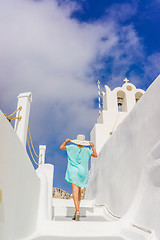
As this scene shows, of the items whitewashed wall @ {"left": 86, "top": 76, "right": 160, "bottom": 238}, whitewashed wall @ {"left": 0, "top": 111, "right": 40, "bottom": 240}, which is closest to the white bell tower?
whitewashed wall @ {"left": 86, "top": 76, "right": 160, "bottom": 238}

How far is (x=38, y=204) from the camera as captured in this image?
3.11 m

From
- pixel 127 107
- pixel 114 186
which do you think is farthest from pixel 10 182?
pixel 127 107

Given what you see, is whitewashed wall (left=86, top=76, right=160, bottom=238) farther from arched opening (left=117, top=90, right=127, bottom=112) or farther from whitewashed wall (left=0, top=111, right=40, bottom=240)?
arched opening (left=117, top=90, right=127, bottom=112)

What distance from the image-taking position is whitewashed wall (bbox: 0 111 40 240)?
1.53 m

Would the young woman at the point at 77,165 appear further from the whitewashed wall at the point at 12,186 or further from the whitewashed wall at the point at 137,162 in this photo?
the whitewashed wall at the point at 12,186

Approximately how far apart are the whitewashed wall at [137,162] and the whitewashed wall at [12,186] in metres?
1.33

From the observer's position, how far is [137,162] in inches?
132

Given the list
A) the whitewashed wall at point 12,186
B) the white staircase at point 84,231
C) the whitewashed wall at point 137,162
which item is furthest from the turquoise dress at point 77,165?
the whitewashed wall at point 12,186

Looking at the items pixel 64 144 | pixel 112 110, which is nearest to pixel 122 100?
pixel 112 110

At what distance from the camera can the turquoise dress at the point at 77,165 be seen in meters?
3.67

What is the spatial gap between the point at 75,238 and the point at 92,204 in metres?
4.78

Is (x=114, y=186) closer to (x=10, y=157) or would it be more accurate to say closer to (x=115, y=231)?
(x=115, y=231)

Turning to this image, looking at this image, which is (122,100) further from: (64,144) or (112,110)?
(64,144)

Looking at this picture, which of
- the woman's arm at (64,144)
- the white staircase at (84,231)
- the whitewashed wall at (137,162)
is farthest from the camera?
the woman's arm at (64,144)
